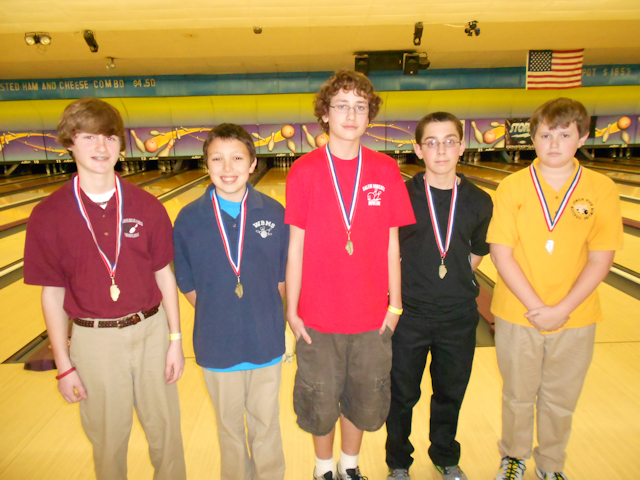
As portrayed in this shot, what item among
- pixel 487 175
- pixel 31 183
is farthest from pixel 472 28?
pixel 31 183

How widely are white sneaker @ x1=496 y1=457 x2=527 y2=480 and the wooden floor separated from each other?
57mm

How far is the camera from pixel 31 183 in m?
7.66

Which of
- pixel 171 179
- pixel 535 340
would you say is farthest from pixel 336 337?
pixel 171 179

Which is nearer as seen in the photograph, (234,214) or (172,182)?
(234,214)

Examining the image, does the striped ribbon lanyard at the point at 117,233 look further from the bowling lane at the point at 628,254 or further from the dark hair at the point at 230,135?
the bowling lane at the point at 628,254

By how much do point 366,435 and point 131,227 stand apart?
1335mm

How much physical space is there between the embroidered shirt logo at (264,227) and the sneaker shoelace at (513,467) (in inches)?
49.4

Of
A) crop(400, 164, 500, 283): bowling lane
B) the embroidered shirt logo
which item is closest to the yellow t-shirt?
the embroidered shirt logo

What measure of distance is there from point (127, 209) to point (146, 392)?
0.60 m

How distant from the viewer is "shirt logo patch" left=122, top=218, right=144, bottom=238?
1.26 metres

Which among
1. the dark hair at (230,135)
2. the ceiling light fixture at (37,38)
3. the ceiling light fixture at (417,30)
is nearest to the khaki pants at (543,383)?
the dark hair at (230,135)

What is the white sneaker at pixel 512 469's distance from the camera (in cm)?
150

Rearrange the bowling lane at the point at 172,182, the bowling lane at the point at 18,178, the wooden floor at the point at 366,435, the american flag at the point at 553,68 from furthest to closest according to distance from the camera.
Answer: the bowling lane at the point at 18,178 < the bowling lane at the point at 172,182 < the american flag at the point at 553,68 < the wooden floor at the point at 366,435

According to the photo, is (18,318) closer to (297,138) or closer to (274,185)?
(274,185)
